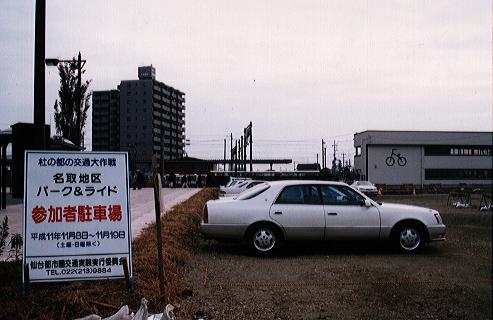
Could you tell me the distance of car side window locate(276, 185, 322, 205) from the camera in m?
9.33

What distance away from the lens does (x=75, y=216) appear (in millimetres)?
5820

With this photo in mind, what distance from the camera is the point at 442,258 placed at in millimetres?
8914

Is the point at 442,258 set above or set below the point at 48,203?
below

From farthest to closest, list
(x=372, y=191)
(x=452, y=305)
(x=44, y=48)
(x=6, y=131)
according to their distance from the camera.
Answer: (x=372, y=191) < (x=6, y=131) < (x=44, y=48) < (x=452, y=305)

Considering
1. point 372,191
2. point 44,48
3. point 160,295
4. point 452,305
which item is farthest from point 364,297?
point 372,191

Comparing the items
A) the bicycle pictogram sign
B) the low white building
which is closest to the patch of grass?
the low white building

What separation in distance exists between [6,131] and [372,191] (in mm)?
26395

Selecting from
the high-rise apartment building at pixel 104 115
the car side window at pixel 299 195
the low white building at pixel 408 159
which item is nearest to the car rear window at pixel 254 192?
the car side window at pixel 299 195

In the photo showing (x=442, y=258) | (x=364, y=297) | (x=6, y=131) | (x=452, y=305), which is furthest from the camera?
(x=6, y=131)

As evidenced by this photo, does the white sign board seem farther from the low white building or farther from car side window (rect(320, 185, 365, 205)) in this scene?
the low white building

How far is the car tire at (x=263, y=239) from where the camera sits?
9117 mm

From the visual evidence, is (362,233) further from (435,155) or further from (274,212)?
(435,155)

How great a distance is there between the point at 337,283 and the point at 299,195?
265 centimetres

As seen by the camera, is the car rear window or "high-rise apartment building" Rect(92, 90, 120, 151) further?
"high-rise apartment building" Rect(92, 90, 120, 151)
